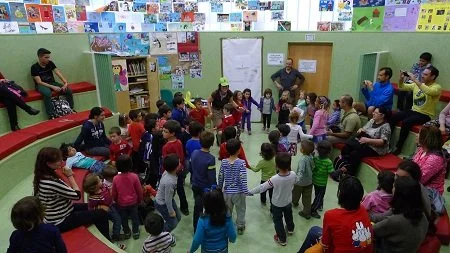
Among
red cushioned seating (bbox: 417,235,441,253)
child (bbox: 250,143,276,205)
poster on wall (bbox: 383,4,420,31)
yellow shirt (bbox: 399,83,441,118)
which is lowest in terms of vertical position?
red cushioned seating (bbox: 417,235,441,253)

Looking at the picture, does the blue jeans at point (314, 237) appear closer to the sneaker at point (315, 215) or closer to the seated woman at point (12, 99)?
the sneaker at point (315, 215)

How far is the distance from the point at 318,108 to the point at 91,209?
12.9ft

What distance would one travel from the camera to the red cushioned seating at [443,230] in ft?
8.86

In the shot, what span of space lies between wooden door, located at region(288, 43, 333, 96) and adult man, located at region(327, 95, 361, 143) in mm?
2291

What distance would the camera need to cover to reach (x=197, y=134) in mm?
3666

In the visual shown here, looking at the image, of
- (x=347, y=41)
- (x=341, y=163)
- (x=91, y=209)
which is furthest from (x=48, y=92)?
(x=347, y=41)

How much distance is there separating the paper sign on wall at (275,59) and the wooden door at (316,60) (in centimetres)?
22

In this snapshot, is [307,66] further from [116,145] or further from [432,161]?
[116,145]

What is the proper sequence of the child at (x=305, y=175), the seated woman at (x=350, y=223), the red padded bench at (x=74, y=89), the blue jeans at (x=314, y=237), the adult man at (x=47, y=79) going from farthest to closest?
the adult man at (x=47, y=79) < the red padded bench at (x=74, y=89) < the child at (x=305, y=175) < the blue jeans at (x=314, y=237) < the seated woman at (x=350, y=223)

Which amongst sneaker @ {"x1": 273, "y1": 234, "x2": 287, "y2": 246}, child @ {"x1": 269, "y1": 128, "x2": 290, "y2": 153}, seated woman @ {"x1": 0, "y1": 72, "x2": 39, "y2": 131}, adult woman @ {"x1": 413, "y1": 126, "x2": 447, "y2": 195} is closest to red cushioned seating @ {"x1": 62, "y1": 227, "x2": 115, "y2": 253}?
sneaker @ {"x1": 273, "y1": 234, "x2": 287, "y2": 246}

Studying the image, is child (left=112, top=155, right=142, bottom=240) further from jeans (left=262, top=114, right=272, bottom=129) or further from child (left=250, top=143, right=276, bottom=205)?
jeans (left=262, top=114, right=272, bottom=129)

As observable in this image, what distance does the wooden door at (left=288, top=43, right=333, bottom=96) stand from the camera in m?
6.97

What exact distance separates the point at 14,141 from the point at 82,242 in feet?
8.07

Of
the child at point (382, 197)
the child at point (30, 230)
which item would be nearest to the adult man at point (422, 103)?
the child at point (382, 197)
